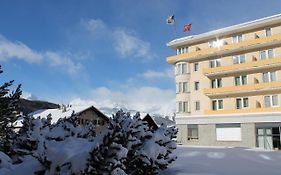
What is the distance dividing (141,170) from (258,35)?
32.7m

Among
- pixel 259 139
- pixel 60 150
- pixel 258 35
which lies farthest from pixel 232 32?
pixel 60 150

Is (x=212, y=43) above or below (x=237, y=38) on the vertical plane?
below

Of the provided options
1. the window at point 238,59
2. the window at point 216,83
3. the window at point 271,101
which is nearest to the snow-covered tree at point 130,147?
the window at point 271,101

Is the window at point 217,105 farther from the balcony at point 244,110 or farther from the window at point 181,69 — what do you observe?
the window at point 181,69

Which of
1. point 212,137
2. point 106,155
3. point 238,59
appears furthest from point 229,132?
point 106,155

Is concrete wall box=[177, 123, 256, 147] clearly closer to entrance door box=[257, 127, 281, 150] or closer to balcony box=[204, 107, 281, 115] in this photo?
entrance door box=[257, 127, 281, 150]

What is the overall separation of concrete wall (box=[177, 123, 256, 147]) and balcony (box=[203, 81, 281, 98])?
13.0 feet

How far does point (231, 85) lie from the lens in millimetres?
36750

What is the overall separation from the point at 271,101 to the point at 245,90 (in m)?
3.16

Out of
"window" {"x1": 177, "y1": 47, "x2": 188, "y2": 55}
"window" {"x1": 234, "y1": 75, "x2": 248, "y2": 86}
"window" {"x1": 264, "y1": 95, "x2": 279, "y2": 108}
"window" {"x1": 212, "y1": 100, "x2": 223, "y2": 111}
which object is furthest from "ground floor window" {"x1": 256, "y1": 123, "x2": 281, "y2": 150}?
A: "window" {"x1": 177, "y1": 47, "x2": 188, "y2": 55}

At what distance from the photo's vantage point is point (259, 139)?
3303 centimetres

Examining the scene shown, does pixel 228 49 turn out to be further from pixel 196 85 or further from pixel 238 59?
pixel 196 85

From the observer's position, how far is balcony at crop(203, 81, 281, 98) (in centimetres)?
3259

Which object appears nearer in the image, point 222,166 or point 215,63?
point 222,166
